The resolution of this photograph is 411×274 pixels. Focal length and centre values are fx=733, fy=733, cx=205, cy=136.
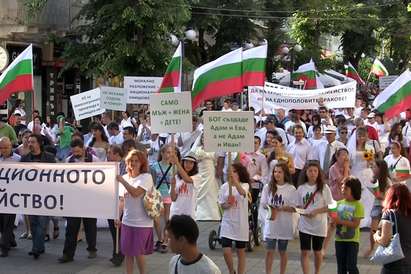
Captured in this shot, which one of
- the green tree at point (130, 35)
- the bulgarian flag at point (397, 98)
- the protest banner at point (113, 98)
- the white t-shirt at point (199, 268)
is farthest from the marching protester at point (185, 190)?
the green tree at point (130, 35)

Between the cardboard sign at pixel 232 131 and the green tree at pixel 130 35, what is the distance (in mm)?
13724

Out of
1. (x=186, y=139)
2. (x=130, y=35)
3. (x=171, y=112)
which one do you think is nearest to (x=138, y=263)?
(x=171, y=112)

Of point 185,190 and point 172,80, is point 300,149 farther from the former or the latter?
point 185,190

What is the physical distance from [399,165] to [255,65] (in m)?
3.71

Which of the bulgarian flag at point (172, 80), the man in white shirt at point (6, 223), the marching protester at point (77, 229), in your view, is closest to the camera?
the marching protester at point (77, 229)

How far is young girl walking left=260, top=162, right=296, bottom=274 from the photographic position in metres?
8.70

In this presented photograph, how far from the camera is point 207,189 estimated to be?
13562mm

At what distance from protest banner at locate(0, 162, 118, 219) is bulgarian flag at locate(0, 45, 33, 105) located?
3.28 meters

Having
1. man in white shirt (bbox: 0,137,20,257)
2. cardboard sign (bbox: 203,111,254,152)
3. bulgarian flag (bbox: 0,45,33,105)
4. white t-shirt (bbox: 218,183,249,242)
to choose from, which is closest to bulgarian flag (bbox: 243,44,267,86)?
bulgarian flag (bbox: 0,45,33,105)

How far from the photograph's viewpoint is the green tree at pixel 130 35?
22581mm


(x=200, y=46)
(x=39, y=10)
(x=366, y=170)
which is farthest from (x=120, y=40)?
(x=366, y=170)

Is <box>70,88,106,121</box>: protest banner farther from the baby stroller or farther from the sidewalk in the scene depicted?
the baby stroller

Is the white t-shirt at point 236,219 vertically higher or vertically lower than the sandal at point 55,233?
higher

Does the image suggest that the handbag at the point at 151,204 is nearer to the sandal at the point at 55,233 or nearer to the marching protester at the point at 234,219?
the marching protester at the point at 234,219
